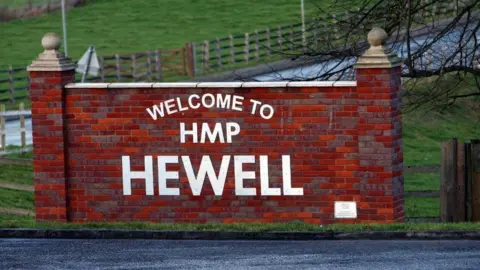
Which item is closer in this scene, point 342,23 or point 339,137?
point 339,137

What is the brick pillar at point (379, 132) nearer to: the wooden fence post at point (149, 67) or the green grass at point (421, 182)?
the green grass at point (421, 182)

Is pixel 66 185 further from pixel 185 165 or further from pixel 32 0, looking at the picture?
pixel 32 0

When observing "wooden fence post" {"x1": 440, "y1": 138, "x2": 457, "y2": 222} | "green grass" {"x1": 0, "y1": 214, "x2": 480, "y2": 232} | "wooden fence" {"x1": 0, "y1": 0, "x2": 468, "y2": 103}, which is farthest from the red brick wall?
"wooden fence" {"x1": 0, "y1": 0, "x2": 468, "y2": 103}

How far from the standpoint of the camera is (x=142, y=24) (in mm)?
71812

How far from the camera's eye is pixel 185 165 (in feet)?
63.0

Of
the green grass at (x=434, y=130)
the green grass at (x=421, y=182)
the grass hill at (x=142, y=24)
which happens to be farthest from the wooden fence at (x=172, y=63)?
the green grass at (x=421, y=182)

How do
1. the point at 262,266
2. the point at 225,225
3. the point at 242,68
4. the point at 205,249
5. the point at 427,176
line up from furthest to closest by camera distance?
1. the point at 242,68
2. the point at 427,176
3. the point at 225,225
4. the point at 205,249
5. the point at 262,266

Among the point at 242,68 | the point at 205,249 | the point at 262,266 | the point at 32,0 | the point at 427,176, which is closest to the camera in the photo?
the point at 262,266

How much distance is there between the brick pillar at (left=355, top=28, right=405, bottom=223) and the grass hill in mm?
43595

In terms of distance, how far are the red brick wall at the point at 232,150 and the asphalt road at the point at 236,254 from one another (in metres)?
2.10

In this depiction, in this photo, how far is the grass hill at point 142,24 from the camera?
6538 centimetres

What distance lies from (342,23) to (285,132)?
14.3ft

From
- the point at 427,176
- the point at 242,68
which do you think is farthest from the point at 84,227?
the point at 242,68

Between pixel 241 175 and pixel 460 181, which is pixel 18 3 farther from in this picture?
pixel 241 175
